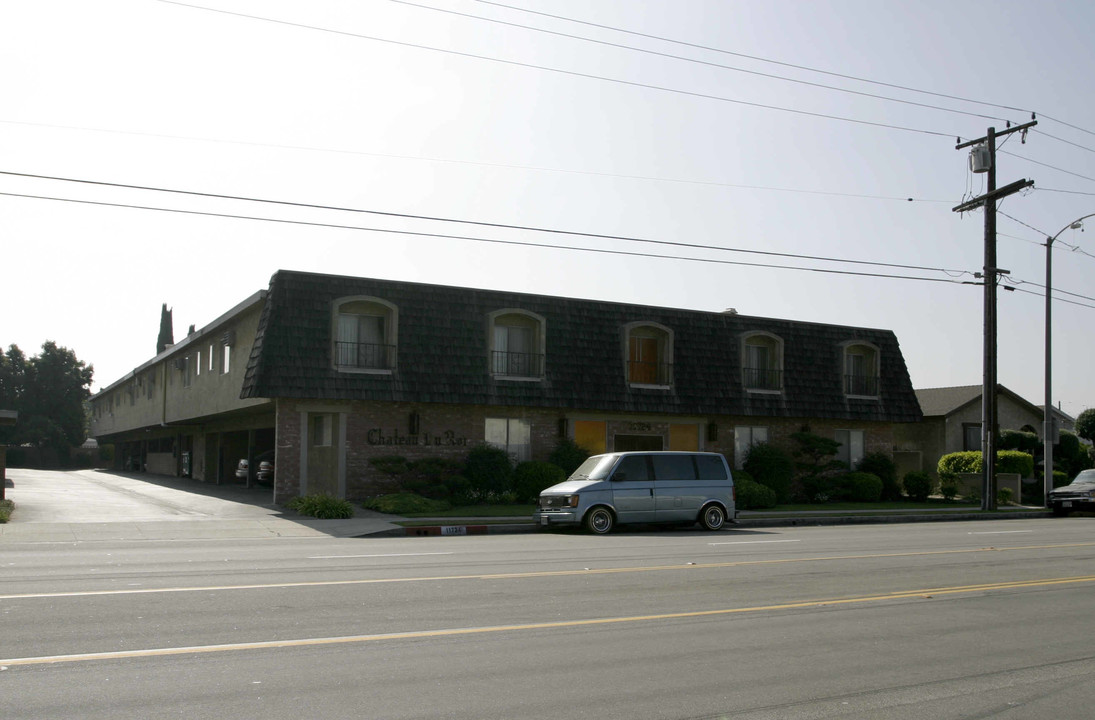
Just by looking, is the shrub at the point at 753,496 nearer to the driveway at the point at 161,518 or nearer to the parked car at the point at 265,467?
the driveway at the point at 161,518

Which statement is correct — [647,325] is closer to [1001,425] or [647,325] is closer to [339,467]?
[339,467]

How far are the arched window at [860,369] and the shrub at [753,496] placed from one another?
7510mm

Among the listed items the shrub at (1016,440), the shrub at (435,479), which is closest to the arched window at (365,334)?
the shrub at (435,479)

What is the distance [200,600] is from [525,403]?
18.9m

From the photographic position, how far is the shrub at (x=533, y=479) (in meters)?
27.7

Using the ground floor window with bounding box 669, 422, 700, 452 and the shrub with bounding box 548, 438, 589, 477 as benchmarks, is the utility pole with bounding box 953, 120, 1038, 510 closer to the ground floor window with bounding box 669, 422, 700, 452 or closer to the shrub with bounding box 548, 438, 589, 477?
the ground floor window with bounding box 669, 422, 700, 452

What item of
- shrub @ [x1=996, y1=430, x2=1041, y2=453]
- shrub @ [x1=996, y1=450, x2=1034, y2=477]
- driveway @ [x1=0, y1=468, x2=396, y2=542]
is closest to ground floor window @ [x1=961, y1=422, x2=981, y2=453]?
shrub @ [x1=996, y1=430, x2=1041, y2=453]

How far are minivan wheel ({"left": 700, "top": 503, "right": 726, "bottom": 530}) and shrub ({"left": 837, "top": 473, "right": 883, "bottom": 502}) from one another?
13399mm

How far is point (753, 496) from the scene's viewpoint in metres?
28.7

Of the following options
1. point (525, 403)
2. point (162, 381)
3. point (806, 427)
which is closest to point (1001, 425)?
point (806, 427)

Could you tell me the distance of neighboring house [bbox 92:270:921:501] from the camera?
85.0ft

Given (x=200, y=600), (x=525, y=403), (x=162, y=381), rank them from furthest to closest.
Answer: (x=162, y=381)
(x=525, y=403)
(x=200, y=600)

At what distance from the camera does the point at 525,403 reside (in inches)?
1118

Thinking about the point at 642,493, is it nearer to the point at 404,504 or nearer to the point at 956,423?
the point at 404,504
